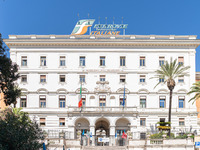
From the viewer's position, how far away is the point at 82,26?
182 feet

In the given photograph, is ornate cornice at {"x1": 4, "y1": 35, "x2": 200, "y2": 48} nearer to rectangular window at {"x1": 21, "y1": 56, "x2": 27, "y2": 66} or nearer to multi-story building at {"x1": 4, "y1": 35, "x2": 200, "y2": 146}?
multi-story building at {"x1": 4, "y1": 35, "x2": 200, "y2": 146}

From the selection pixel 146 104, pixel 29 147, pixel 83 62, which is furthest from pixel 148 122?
pixel 29 147

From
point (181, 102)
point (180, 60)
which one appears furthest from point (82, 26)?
point (181, 102)

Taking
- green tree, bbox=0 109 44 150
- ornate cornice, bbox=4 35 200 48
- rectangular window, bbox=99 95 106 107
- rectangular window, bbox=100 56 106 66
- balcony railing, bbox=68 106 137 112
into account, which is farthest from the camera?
rectangular window, bbox=100 56 106 66

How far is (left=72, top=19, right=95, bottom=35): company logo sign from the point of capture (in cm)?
5525

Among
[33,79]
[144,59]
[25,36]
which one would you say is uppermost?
[25,36]

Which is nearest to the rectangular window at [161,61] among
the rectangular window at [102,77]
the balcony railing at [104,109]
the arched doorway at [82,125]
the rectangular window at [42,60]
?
the balcony railing at [104,109]

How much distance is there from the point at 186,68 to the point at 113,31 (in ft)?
46.6

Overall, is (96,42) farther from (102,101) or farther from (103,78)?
(102,101)

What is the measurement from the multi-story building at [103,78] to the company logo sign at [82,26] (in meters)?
2.11

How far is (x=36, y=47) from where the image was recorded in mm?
53000

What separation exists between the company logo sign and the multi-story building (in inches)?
83.2

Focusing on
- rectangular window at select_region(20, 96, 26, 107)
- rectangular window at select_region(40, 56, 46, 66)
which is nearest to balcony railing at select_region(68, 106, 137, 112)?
rectangular window at select_region(20, 96, 26, 107)

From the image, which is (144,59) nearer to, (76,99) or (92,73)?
(92,73)
